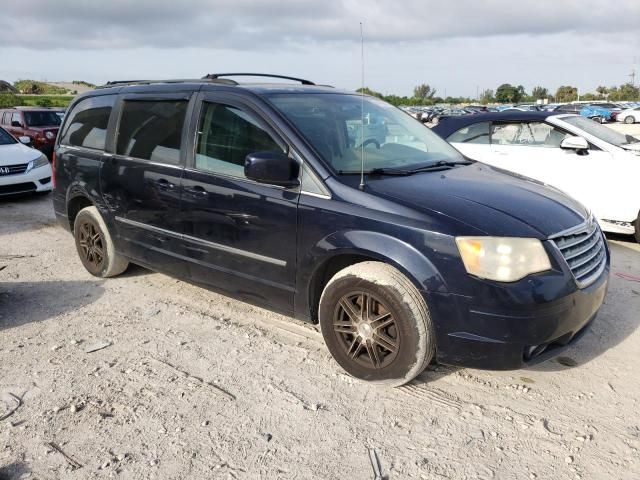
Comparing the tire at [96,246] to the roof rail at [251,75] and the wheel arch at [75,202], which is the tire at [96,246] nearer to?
the wheel arch at [75,202]

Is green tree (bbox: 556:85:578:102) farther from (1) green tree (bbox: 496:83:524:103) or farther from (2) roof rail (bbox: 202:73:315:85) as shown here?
(2) roof rail (bbox: 202:73:315:85)

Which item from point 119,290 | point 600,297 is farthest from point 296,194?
point 119,290

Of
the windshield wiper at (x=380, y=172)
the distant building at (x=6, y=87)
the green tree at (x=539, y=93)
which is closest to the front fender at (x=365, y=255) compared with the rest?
the windshield wiper at (x=380, y=172)

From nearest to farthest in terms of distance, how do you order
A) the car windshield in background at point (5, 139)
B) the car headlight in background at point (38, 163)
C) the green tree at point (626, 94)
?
the car headlight in background at point (38, 163) → the car windshield in background at point (5, 139) → the green tree at point (626, 94)

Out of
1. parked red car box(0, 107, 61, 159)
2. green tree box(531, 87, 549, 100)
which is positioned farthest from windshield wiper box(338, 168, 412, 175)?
green tree box(531, 87, 549, 100)

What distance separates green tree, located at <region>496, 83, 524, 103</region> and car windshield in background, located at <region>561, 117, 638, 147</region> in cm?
8444

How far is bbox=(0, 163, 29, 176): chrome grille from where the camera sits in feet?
29.3

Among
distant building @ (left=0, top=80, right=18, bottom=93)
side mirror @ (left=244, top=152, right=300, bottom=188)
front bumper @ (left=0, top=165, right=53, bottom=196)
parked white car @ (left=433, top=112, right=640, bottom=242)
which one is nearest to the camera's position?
side mirror @ (left=244, top=152, right=300, bottom=188)

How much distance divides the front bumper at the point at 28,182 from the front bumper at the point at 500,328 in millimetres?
8411

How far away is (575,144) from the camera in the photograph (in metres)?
6.25

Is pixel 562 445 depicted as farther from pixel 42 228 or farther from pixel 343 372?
pixel 42 228

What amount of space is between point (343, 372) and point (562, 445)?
1.29 meters

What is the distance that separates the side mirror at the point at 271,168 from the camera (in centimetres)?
322

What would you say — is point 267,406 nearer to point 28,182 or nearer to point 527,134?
point 527,134
